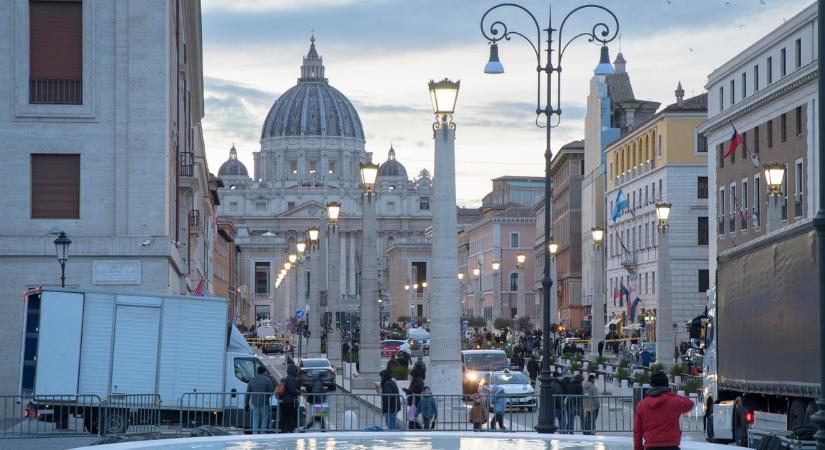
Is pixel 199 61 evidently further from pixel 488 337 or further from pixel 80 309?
pixel 80 309

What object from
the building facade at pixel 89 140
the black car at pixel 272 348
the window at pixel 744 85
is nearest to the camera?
the building facade at pixel 89 140

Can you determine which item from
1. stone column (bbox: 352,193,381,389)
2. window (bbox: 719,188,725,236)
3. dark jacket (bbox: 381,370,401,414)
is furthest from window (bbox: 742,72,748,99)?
dark jacket (bbox: 381,370,401,414)

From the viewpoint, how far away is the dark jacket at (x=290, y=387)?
26.7 metres

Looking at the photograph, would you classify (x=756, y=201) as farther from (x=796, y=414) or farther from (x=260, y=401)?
(x=796, y=414)

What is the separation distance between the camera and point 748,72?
6075 cm

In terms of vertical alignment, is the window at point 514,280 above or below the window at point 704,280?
above

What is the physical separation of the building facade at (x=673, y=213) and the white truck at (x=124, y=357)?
1898 inches

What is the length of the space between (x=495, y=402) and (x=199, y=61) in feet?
140

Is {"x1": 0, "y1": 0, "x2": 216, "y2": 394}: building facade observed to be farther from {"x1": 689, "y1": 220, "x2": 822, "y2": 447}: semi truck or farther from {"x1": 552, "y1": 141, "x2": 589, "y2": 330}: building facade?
{"x1": 552, "y1": 141, "x2": 589, "y2": 330}: building facade

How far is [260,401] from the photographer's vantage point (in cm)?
2858

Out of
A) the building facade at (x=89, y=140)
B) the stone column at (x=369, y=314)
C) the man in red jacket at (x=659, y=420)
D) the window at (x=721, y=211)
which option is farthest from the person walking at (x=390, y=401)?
the window at (x=721, y=211)

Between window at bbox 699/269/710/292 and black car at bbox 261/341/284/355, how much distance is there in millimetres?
28928

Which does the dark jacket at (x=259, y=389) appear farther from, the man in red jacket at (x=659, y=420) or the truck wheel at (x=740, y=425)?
the man in red jacket at (x=659, y=420)

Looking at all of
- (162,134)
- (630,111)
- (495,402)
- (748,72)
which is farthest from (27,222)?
(630,111)
